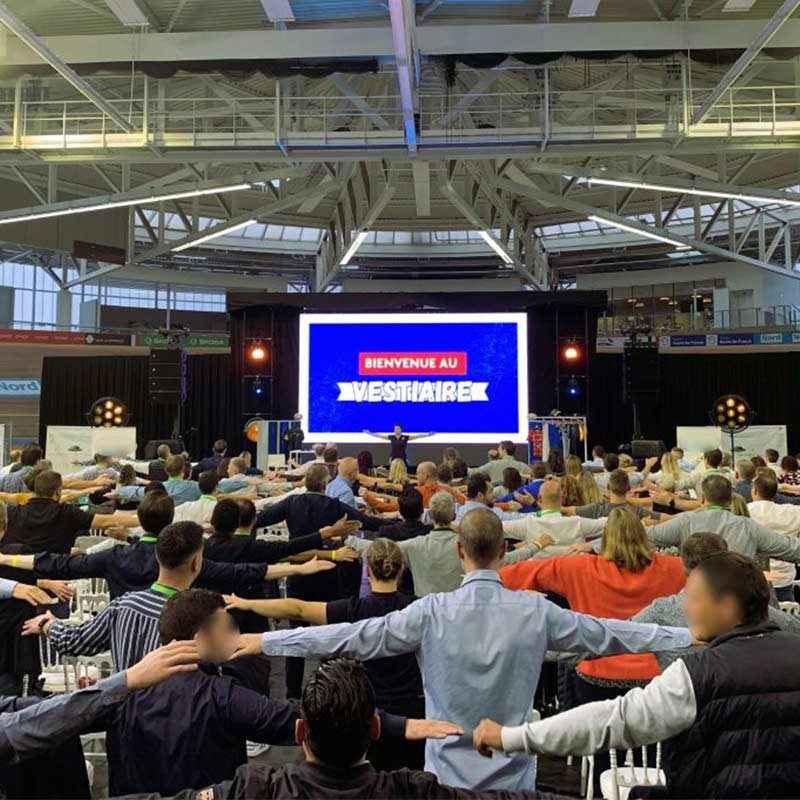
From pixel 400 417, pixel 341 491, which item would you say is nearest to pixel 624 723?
pixel 341 491

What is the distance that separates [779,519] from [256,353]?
13285mm

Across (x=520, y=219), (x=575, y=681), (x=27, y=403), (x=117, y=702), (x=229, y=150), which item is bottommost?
(x=575, y=681)

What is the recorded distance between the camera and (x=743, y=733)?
5.00ft

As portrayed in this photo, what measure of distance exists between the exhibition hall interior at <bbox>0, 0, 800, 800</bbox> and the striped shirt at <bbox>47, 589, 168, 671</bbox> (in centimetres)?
1

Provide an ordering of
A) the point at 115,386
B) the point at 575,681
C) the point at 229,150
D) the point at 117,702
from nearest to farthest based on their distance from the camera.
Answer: the point at 117,702 < the point at 575,681 < the point at 229,150 < the point at 115,386

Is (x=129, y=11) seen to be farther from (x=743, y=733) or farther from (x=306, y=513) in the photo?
(x=743, y=733)

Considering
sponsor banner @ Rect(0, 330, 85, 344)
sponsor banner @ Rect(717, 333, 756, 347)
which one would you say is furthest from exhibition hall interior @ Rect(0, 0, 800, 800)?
sponsor banner @ Rect(717, 333, 756, 347)

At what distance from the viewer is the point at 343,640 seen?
6.84ft

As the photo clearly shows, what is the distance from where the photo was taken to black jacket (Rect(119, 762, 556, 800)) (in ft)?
4.36

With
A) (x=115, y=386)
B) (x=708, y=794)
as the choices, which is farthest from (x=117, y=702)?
(x=115, y=386)

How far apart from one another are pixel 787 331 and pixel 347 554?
1920cm

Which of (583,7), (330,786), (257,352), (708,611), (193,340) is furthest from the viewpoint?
(193,340)

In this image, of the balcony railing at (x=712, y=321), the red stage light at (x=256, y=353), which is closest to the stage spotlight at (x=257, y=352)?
the red stage light at (x=256, y=353)

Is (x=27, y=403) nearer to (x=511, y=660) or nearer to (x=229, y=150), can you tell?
(x=229, y=150)
